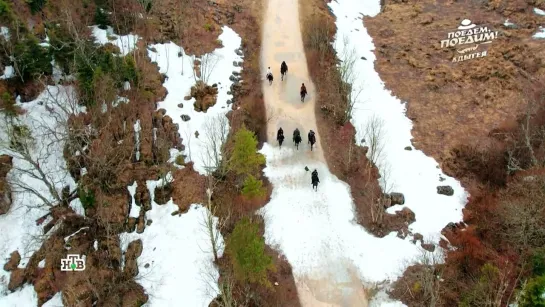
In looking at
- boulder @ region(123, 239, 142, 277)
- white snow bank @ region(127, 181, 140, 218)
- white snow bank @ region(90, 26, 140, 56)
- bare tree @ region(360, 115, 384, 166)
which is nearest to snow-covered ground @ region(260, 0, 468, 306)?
bare tree @ region(360, 115, 384, 166)

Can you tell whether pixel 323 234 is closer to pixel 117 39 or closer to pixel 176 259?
pixel 176 259

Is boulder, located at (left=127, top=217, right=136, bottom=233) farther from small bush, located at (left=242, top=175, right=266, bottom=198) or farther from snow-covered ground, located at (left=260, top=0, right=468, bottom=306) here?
snow-covered ground, located at (left=260, top=0, right=468, bottom=306)

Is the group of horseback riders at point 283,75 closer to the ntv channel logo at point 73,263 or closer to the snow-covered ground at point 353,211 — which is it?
the snow-covered ground at point 353,211

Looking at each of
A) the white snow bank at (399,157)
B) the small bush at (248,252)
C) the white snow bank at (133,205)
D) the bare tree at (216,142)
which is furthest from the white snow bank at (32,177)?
the white snow bank at (399,157)

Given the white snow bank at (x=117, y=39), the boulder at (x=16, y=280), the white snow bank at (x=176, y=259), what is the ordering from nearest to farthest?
the white snow bank at (x=176, y=259) → the boulder at (x=16, y=280) → the white snow bank at (x=117, y=39)

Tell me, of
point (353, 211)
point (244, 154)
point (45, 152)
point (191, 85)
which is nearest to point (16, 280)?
point (45, 152)

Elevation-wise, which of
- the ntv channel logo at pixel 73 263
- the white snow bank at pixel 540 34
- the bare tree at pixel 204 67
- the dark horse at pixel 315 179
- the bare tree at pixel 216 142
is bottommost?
the ntv channel logo at pixel 73 263
